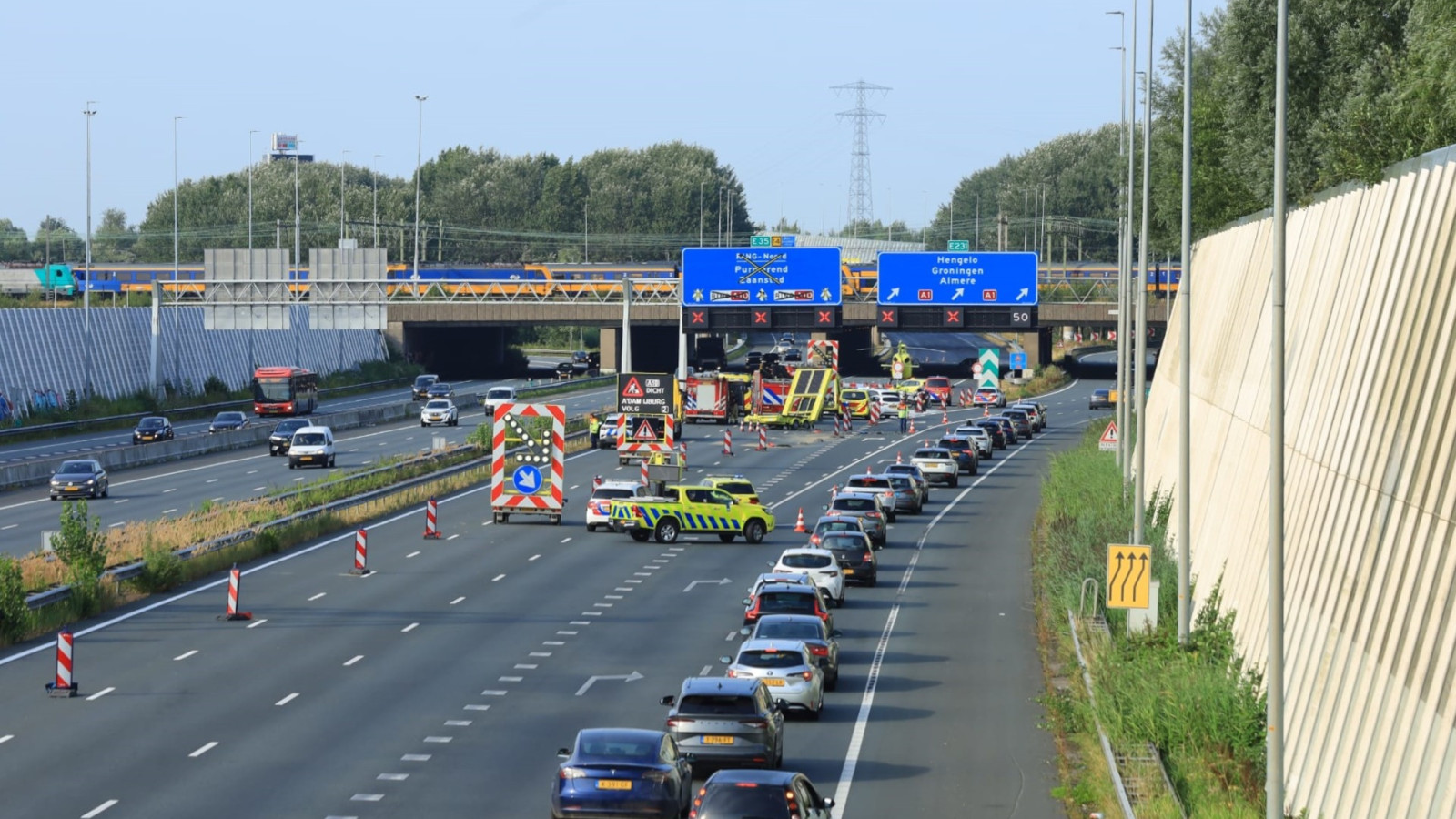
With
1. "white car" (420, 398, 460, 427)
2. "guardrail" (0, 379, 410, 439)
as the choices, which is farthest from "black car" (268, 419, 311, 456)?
"white car" (420, 398, 460, 427)

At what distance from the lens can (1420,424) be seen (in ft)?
63.1

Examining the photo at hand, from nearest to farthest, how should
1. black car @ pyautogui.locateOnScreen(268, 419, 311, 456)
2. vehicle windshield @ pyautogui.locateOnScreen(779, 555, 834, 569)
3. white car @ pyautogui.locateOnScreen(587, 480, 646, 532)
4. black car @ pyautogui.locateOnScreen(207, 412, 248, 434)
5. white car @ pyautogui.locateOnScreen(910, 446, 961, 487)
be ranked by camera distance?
vehicle windshield @ pyautogui.locateOnScreen(779, 555, 834, 569) < white car @ pyautogui.locateOnScreen(587, 480, 646, 532) < white car @ pyautogui.locateOnScreen(910, 446, 961, 487) < black car @ pyautogui.locateOnScreen(268, 419, 311, 456) < black car @ pyautogui.locateOnScreen(207, 412, 248, 434)

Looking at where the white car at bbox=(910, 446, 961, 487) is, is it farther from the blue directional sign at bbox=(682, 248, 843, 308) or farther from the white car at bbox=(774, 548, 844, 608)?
the white car at bbox=(774, 548, 844, 608)

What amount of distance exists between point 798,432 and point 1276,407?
244 ft

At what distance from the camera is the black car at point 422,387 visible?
106188mm

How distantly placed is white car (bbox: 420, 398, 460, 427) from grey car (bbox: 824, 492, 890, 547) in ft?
131

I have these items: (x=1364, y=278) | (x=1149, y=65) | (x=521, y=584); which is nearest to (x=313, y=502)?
(x=521, y=584)

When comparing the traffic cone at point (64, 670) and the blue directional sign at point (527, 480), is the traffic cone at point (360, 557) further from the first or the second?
the traffic cone at point (64, 670)

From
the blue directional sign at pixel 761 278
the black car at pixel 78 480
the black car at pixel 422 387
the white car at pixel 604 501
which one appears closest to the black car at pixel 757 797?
the white car at pixel 604 501

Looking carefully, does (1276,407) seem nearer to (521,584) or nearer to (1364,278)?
→ (1364,278)

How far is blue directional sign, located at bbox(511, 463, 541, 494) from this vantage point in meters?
53.2

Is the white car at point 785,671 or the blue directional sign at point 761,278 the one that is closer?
the white car at point 785,671

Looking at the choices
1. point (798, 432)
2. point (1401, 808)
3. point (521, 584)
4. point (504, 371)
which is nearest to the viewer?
point (1401, 808)

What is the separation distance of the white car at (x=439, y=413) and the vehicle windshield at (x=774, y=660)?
63.6 m
